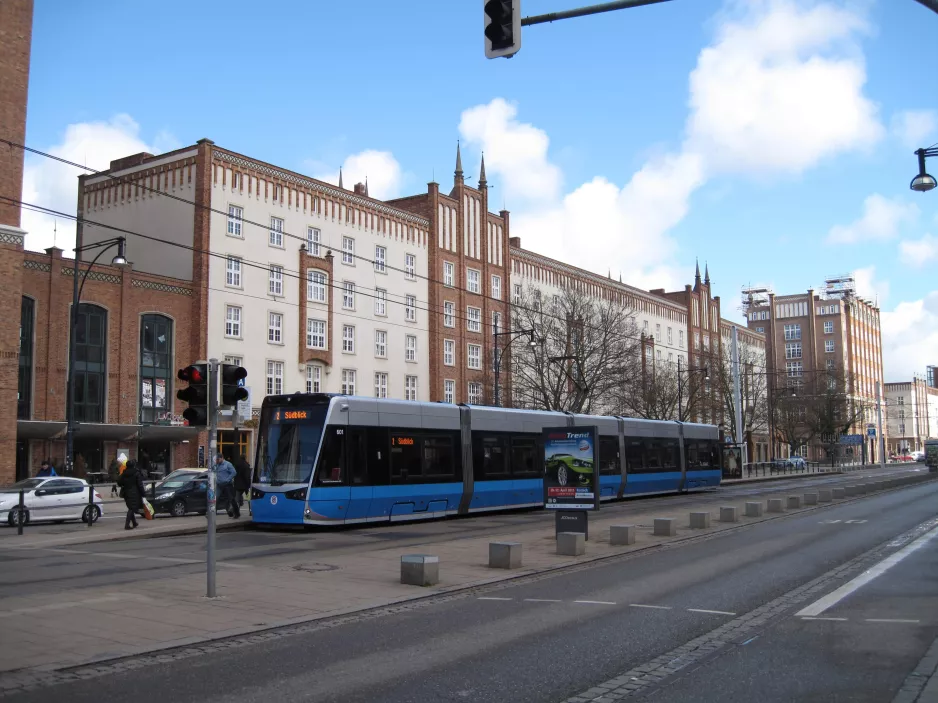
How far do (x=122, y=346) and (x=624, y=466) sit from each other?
76.1 ft

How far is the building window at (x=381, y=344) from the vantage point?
5312cm

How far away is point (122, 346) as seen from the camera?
133 ft

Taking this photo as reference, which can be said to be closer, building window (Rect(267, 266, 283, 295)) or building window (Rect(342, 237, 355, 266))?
building window (Rect(267, 266, 283, 295))

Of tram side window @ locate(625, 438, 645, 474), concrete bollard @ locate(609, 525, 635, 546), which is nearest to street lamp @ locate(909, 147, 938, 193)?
concrete bollard @ locate(609, 525, 635, 546)

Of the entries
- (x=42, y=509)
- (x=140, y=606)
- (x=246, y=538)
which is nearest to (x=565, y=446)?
(x=246, y=538)

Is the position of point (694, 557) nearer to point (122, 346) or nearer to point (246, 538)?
point (246, 538)

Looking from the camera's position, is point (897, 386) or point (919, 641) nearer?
point (919, 641)

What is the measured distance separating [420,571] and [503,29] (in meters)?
7.34

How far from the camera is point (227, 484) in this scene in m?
23.0

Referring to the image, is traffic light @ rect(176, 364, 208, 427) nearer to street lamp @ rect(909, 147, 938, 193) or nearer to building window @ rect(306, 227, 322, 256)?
street lamp @ rect(909, 147, 938, 193)

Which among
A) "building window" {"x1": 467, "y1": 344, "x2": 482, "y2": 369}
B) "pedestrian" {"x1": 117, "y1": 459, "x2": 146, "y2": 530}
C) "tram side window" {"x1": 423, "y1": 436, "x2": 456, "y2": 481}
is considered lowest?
"pedestrian" {"x1": 117, "y1": 459, "x2": 146, "y2": 530}

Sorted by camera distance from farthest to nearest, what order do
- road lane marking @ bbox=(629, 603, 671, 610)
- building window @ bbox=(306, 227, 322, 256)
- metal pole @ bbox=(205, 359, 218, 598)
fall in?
building window @ bbox=(306, 227, 322, 256) → metal pole @ bbox=(205, 359, 218, 598) → road lane marking @ bbox=(629, 603, 671, 610)

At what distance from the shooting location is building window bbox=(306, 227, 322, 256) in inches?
1927

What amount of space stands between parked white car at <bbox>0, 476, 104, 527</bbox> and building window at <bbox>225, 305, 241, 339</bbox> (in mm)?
19359
